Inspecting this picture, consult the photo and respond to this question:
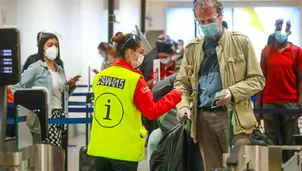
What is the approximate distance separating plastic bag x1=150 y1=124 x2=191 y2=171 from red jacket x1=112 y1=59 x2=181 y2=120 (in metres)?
0.50

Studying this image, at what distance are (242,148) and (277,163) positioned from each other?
26 centimetres

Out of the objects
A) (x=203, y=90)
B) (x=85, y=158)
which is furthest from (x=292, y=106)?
(x=203, y=90)

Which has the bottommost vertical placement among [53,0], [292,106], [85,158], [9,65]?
[85,158]

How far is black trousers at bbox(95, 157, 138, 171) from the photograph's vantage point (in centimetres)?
387

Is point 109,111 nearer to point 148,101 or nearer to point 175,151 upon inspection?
point 148,101

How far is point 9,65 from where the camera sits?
318 centimetres

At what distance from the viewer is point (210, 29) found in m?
3.91

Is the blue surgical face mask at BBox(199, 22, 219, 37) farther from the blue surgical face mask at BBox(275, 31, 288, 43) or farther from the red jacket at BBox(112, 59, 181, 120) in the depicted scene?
the blue surgical face mask at BBox(275, 31, 288, 43)

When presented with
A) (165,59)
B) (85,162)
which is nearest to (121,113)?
(85,162)

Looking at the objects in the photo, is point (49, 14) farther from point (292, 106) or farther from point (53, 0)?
point (292, 106)

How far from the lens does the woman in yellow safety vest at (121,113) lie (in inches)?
151

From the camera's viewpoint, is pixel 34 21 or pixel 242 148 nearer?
pixel 242 148

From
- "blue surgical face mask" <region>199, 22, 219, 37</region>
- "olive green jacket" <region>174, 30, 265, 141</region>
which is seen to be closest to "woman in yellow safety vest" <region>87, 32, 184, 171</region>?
"olive green jacket" <region>174, 30, 265, 141</region>

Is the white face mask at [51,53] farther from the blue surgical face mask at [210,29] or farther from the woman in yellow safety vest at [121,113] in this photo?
the blue surgical face mask at [210,29]
